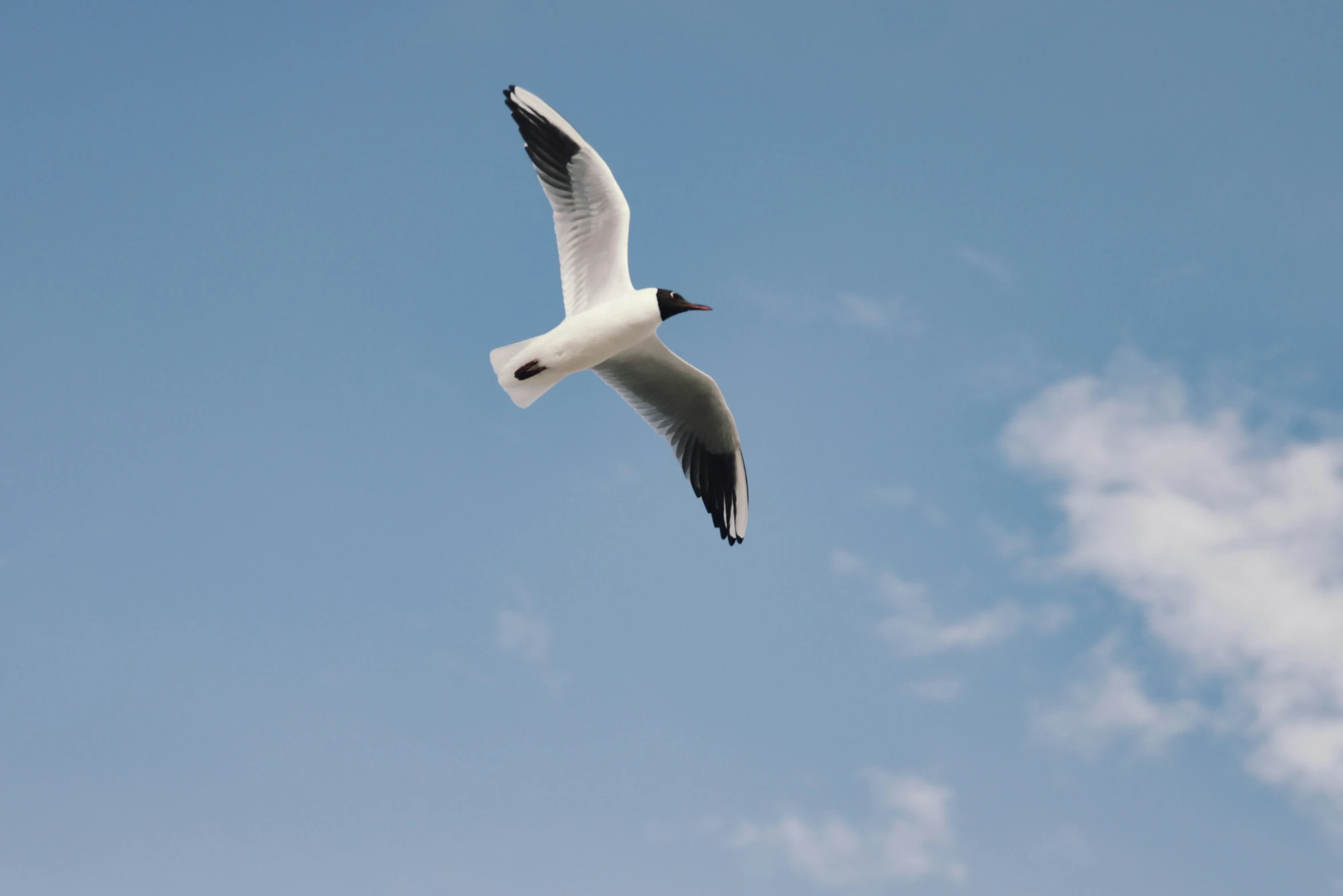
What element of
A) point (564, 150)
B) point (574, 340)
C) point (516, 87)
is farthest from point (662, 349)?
Answer: point (516, 87)

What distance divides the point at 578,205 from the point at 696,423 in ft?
9.27

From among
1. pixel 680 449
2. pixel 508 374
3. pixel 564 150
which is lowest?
pixel 508 374

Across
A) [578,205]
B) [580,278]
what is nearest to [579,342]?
[580,278]

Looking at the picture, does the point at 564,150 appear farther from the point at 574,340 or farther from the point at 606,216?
the point at 574,340

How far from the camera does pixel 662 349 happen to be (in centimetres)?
1261

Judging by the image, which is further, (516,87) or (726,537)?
(726,537)

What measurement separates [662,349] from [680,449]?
1.38 m

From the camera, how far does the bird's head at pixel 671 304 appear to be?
11719mm

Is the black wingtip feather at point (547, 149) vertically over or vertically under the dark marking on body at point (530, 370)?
over

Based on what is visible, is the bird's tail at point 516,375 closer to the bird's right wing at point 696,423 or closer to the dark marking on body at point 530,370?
the dark marking on body at point 530,370

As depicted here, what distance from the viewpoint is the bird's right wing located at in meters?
13.0

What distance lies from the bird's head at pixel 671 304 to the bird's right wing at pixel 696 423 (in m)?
1.09

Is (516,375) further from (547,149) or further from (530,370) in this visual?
(547,149)

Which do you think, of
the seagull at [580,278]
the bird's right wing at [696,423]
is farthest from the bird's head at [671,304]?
the bird's right wing at [696,423]
